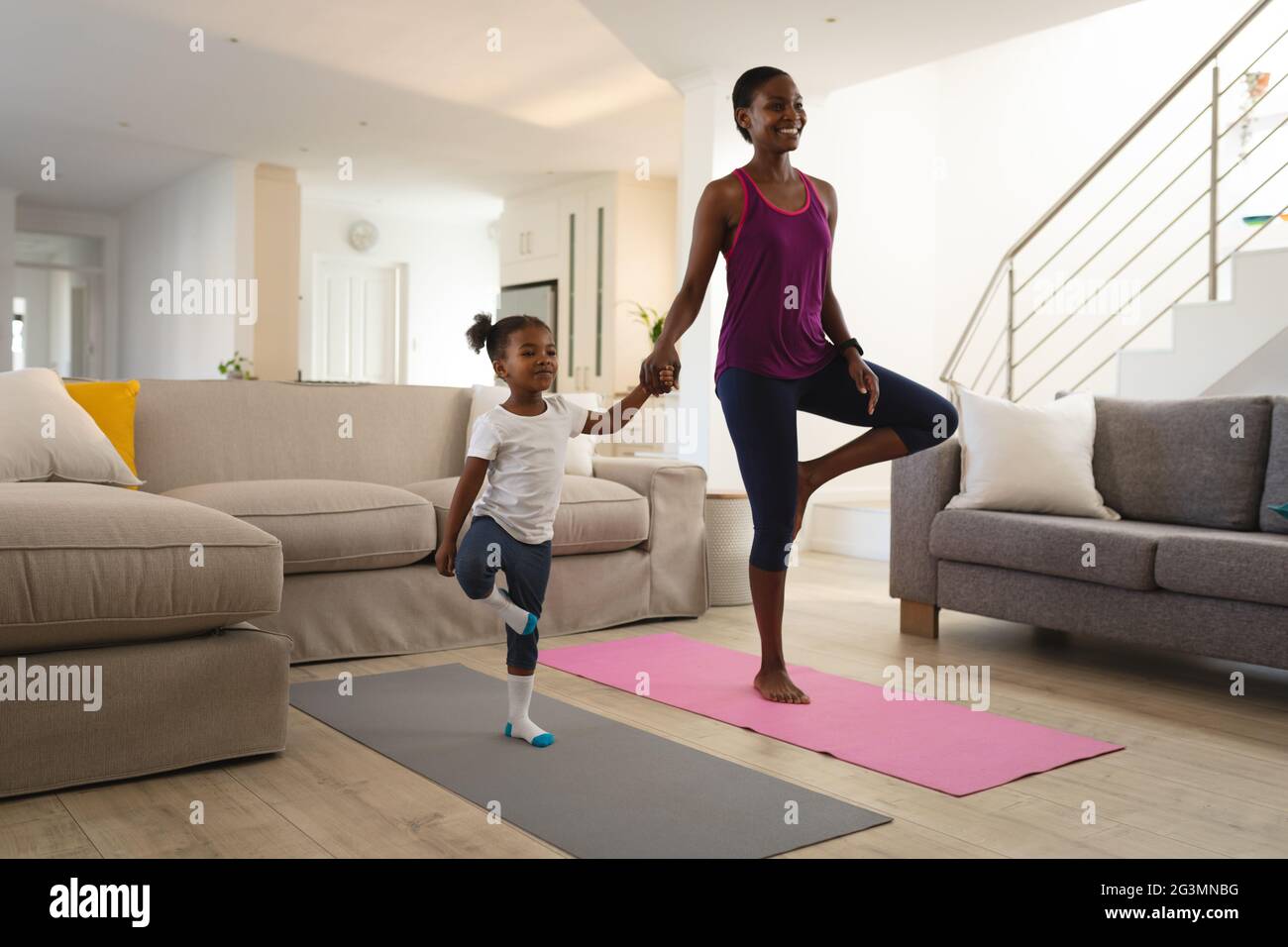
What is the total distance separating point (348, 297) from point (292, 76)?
4.31 m

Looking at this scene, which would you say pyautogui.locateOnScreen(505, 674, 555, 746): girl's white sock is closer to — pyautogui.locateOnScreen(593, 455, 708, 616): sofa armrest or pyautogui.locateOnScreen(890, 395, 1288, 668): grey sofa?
pyautogui.locateOnScreen(593, 455, 708, 616): sofa armrest

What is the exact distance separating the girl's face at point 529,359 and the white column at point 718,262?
11.2ft

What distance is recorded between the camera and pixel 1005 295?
679 cm

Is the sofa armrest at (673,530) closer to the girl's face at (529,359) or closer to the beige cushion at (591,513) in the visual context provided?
the beige cushion at (591,513)

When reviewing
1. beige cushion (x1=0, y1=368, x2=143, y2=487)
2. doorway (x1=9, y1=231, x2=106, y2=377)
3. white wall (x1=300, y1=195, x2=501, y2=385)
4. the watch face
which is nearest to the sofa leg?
beige cushion (x1=0, y1=368, x2=143, y2=487)

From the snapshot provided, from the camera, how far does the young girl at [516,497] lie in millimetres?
2115

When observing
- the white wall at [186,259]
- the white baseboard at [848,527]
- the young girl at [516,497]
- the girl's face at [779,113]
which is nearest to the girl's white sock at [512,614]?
the young girl at [516,497]

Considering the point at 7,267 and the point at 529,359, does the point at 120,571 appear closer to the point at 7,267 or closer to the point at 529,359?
the point at 529,359

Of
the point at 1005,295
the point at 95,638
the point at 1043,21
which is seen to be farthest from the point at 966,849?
the point at 1005,295

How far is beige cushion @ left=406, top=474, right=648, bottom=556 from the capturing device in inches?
130

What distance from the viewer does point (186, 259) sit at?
9562mm

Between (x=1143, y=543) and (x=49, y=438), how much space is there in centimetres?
285

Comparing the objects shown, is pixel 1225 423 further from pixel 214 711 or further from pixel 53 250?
pixel 53 250

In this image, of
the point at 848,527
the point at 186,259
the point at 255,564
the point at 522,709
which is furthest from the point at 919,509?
the point at 186,259
